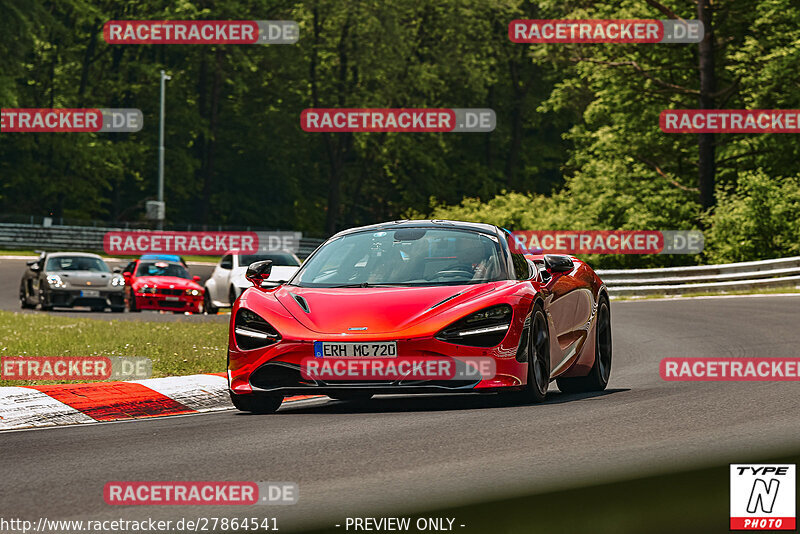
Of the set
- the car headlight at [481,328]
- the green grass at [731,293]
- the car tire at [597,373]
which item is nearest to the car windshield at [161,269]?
the green grass at [731,293]

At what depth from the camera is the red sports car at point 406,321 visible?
9.62 m

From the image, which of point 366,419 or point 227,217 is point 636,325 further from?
point 227,217

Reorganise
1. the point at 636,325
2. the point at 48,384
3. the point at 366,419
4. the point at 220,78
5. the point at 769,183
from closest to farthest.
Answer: the point at 366,419 → the point at 48,384 → the point at 636,325 → the point at 769,183 → the point at 220,78

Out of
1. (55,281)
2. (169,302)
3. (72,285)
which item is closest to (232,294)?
(169,302)

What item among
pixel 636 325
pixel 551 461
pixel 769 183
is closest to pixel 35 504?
pixel 551 461

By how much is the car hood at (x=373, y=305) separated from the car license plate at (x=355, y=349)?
10 cm

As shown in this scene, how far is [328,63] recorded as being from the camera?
3140 inches

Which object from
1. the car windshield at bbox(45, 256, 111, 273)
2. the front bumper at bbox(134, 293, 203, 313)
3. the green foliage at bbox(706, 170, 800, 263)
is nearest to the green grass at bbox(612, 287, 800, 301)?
the green foliage at bbox(706, 170, 800, 263)

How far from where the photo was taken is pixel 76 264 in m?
31.7

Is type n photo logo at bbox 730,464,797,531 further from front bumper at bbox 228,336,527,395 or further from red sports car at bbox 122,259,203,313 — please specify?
red sports car at bbox 122,259,203,313

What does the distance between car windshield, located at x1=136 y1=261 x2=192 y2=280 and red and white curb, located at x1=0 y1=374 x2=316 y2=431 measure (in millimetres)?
20545

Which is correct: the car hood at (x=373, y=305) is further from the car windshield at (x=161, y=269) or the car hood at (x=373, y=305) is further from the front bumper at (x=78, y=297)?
the car windshield at (x=161, y=269)

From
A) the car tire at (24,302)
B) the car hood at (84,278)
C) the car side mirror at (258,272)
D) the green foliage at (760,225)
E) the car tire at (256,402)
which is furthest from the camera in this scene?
the green foliage at (760,225)

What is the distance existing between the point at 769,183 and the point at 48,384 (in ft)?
89.9
